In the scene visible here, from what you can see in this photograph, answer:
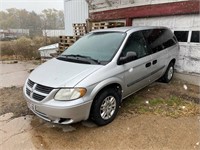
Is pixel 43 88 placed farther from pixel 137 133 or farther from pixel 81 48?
pixel 137 133

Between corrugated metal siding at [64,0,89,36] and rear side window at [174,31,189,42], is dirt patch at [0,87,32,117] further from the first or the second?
corrugated metal siding at [64,0,89,36]

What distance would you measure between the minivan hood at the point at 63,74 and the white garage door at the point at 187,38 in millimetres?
3629

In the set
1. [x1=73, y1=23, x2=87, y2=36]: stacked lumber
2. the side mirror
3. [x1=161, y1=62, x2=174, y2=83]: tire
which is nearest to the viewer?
the side mirror

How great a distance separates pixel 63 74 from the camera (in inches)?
127

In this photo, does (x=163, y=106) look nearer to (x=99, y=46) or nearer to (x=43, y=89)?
(x=99, y=46)

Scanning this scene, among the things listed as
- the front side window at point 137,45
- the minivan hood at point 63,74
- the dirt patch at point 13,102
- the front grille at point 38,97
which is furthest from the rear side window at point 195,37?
the dirt patch at point 13,102

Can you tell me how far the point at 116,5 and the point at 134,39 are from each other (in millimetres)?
4371

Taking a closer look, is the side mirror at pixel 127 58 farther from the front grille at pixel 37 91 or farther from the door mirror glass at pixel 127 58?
the front grille at pixel 37 91

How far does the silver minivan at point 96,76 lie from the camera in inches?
116

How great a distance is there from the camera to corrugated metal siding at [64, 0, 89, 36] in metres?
10.1

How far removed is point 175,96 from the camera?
15.5 feet

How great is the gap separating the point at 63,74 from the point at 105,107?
92cm

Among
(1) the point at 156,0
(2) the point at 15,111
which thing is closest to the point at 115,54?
(2) the point at 15,111

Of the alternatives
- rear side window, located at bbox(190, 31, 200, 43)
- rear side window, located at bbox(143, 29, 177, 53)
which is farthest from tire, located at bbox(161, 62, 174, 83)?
rear side window, located at bbox(190, 31, 200, 43)
